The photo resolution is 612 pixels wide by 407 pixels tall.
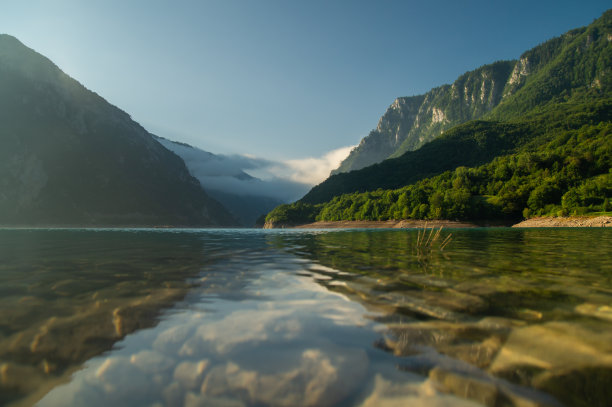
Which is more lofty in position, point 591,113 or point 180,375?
point 591,113

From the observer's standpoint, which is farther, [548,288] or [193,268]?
[193,268]

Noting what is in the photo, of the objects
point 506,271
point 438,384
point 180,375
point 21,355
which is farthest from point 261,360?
point 506,271

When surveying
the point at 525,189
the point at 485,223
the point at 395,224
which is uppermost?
the point at 525,189

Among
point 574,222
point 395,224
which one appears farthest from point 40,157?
point 574,222

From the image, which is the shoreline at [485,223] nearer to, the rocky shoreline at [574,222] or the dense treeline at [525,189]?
the rocky shoreline at [574,222]

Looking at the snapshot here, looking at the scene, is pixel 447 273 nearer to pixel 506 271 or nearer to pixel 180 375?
pixel 506 271

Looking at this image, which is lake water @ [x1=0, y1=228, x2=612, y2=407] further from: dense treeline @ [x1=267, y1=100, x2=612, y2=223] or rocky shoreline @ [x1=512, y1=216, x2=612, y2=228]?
dense treeline @ [x1=267, y1=100, x2=612, y2=223]

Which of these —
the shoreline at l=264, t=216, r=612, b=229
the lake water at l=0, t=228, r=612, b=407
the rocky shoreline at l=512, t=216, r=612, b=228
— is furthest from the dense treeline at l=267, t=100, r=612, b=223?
the lake water at l=0, t=228, r=612, b=407

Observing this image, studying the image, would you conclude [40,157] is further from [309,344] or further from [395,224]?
[309,344]

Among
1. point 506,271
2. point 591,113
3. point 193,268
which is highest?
point 591,113

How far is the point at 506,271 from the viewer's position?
10.1 m

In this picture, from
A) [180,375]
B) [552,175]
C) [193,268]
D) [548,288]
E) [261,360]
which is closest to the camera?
[180,375]

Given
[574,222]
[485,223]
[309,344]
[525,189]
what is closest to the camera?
[309,344]

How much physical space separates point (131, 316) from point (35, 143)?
229 m
